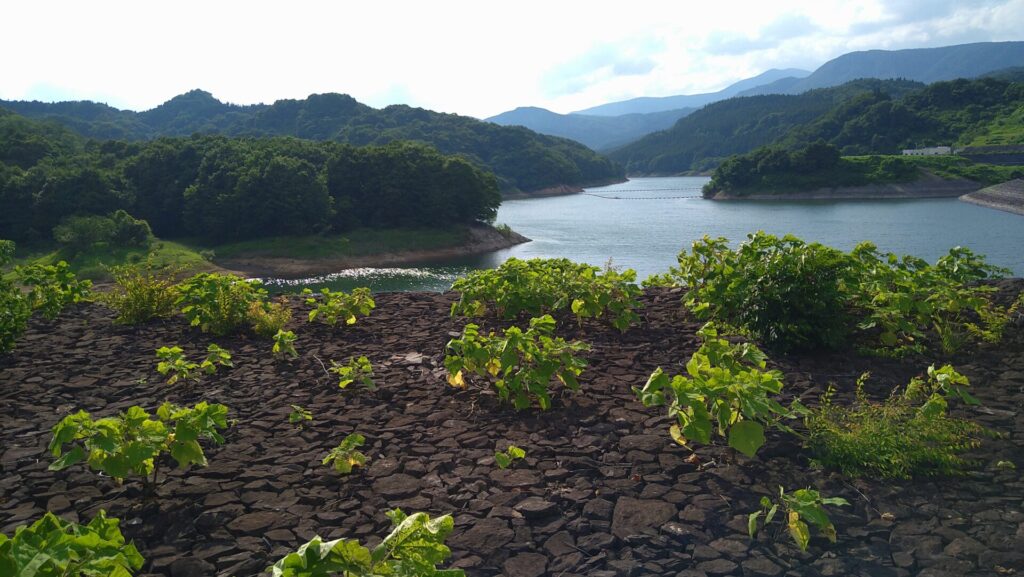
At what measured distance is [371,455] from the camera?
477 cm

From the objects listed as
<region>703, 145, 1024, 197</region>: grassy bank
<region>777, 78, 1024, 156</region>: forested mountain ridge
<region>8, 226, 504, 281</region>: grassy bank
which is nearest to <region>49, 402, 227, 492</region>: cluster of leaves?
<region>8, 226, 504, 281</region>: grassy bank

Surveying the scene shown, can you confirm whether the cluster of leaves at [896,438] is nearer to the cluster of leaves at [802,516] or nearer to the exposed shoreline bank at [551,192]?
the cluster of leaves at [802,516]

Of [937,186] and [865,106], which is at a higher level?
[865,106]

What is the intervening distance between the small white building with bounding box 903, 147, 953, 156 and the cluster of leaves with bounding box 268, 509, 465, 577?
111 m

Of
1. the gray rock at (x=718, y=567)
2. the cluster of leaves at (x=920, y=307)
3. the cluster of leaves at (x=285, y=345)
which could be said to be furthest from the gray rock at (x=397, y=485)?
the cluster of leaves at (x=920, y=307)

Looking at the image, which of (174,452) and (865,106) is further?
(865,106)

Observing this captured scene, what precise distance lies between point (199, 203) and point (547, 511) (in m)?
63.2

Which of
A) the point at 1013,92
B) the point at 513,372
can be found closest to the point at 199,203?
the point at 513,372

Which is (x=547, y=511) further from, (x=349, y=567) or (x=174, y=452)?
(x=174, y=452)

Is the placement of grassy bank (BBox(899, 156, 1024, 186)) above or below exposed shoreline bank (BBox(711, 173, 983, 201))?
above

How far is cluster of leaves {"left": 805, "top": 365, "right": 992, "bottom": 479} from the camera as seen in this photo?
169 inches

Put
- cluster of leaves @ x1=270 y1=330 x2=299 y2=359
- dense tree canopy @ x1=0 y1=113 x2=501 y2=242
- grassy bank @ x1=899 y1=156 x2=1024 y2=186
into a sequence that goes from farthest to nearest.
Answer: grassy bank @ x1=899 y1=156 x2=1024 y2=186, dense tree canopy @ x1=0 y1=113 x2=501 y2=242, cluster of leaves @ x1=270 y1=330 x2=299 y2=359

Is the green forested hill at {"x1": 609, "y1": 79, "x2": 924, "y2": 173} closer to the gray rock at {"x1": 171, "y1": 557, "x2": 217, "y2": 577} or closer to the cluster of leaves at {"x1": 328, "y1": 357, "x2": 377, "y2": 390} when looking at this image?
the cluster of leaves at {"x1": 328, "y1": 357, "x2": 377, "y2": 390}

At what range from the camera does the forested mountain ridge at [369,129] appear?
Result: 125 metres
